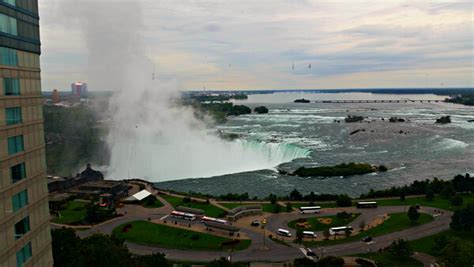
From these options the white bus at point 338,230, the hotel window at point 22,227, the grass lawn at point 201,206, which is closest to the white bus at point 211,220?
the grass lawn at point 201,206

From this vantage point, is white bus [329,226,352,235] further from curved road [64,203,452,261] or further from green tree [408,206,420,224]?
green tree [408,206,420,224]

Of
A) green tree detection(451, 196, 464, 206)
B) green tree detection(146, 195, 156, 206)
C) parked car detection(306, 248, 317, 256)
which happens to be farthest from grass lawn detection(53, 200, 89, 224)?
green tree detection(451, 196, 464, 206)

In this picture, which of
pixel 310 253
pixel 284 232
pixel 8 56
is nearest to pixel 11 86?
pixel 8 56

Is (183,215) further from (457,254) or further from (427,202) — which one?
(427,202)

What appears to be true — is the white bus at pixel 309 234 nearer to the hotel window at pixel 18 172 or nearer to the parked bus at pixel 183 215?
the parked bus at pixel 183 215

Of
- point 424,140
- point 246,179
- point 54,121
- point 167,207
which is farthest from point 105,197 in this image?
point 54,121

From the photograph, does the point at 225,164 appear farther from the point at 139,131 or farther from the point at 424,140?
the point at 424,140

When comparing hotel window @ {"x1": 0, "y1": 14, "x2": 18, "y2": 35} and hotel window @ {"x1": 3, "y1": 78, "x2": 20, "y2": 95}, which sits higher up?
hotel window @ {"x1": 0, "y1": 14, "x2": 18, "y2": 35}
